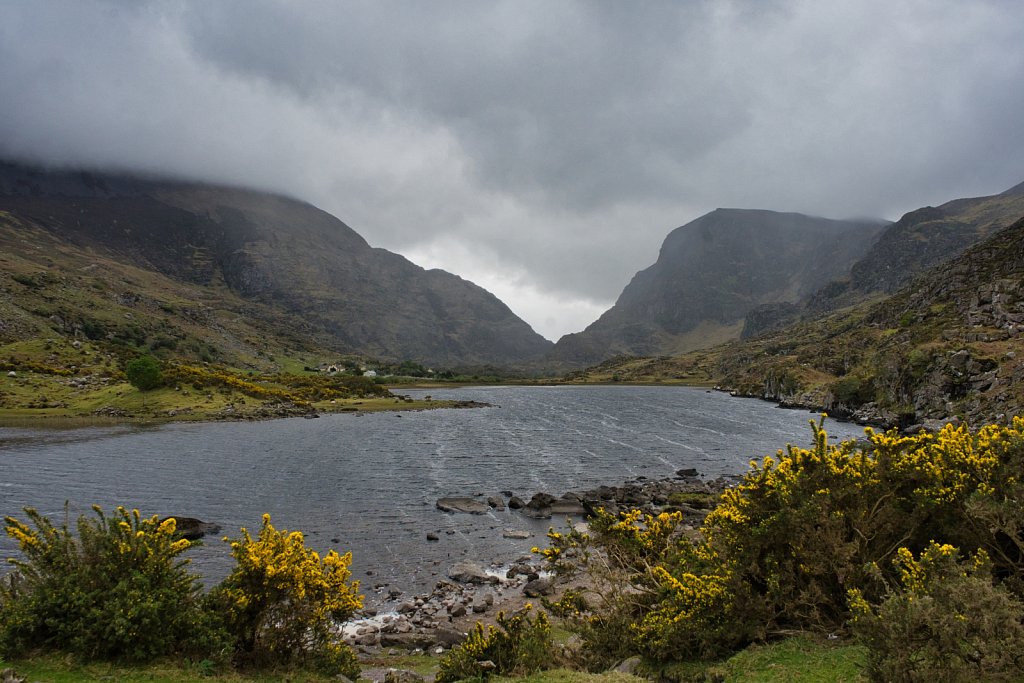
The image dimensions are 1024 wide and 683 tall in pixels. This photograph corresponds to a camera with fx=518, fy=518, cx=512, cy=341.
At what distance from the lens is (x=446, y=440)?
81562 millimetres

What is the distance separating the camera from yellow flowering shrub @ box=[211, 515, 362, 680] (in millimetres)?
13375

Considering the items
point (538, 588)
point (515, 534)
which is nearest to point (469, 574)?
point (538, 588)

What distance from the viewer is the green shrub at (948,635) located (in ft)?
28.5

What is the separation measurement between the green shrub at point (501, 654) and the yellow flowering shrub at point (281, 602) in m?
2.90

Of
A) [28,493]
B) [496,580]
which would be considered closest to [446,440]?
[28,493]

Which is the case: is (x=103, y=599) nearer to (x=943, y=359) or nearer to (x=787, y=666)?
(x=787, y=666)

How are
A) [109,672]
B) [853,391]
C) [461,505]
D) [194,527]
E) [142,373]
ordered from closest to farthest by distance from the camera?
[109,672] → [194,527] → [461,505] → [853,391] → [142,373]

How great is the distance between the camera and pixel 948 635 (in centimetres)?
895

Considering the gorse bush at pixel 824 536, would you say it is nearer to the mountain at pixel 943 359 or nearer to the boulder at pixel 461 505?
the boulder at pixel 461 505

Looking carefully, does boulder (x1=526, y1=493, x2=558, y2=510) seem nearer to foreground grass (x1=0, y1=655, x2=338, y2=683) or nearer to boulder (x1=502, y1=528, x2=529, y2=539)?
boulder (x1=502, y1=528, x2=529, y2=539)

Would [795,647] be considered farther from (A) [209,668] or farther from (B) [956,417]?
(B) [956,417]

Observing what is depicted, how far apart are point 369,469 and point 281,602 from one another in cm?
4567

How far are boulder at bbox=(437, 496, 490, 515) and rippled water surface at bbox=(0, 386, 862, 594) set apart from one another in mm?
948

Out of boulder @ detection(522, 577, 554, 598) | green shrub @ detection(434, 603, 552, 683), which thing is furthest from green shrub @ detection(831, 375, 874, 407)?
green shrub @ detection(434, 603, 552, 683)
